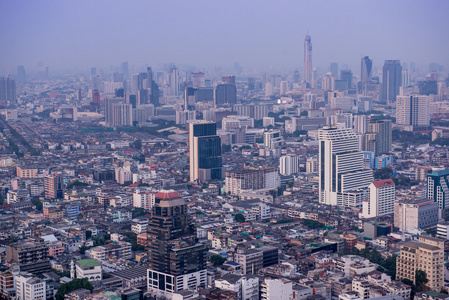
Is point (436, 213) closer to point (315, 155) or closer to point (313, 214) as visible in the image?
point (313, 214)

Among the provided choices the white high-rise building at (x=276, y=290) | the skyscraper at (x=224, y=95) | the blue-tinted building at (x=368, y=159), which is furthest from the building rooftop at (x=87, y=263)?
the skyscraper at (x=224, y=95)

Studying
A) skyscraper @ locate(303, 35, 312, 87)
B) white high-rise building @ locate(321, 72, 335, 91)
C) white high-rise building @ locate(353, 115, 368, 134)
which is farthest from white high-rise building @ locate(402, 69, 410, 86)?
skyscraper @ locate(303, 35, 312, 87)

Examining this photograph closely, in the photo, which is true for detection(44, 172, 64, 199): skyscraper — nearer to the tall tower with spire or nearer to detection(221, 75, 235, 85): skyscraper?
the tall tower with spire

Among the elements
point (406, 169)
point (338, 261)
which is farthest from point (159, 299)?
point (406, 169)

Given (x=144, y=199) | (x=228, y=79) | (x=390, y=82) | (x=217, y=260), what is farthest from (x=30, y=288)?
(x=228, y=79)

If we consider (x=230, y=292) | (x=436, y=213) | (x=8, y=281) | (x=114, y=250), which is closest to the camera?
(x=230, y=292)

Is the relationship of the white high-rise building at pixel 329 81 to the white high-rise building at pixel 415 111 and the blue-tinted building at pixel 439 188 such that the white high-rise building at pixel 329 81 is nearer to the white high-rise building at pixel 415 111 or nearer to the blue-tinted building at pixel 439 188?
the white high-rise building at pixel 415 111

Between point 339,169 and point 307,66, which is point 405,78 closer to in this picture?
point 307,66
